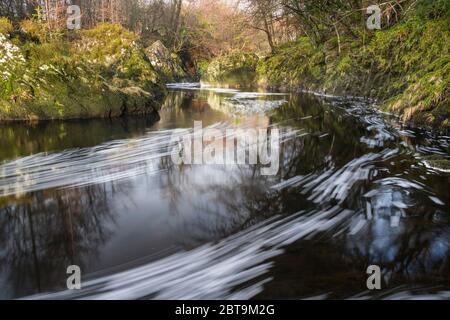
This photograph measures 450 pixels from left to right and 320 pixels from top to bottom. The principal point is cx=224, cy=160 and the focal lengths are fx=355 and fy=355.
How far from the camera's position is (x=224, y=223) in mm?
3291

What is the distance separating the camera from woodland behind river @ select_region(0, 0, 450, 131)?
27.8 ft

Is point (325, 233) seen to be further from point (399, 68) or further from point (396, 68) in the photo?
point (396, 68)

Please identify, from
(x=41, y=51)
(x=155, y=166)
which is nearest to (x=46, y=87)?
(x=41, y=51)

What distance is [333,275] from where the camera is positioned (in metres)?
2.39

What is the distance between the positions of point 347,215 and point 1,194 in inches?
144

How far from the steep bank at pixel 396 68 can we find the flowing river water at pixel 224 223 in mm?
1719

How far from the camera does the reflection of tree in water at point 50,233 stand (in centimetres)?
244
